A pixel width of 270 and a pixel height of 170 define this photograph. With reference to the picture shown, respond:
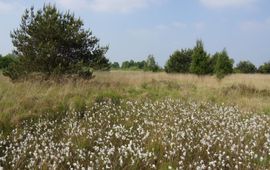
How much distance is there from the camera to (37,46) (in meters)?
16.4

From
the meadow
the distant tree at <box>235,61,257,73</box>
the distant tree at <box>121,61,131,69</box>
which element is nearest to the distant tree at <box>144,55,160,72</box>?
the distant tree at <box>235,61,257,73</box>

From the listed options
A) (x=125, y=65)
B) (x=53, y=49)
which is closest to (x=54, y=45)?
(x=53, y=49)

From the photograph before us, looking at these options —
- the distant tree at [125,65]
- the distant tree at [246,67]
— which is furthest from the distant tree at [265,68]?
the distant tree at [125,65]

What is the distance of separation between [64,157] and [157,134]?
2134 millimetres

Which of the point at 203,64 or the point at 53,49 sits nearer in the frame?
the point at 53,49

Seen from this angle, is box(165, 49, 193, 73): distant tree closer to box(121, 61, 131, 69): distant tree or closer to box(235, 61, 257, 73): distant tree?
box(235, 61, 257, 73): distant tree

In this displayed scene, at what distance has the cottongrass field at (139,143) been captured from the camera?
5863 millimetres

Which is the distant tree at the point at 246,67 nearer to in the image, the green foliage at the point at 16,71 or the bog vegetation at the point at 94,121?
the bog vegetation at the point at 94,121

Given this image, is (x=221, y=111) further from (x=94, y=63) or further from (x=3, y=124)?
(x=94, y=63)

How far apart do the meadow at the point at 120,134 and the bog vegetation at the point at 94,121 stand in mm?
23

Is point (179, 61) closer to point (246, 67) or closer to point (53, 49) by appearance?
point (246, 67)

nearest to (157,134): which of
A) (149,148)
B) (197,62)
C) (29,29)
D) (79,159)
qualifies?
(149,148)

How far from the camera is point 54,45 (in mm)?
16406

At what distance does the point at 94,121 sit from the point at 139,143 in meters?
1.84
